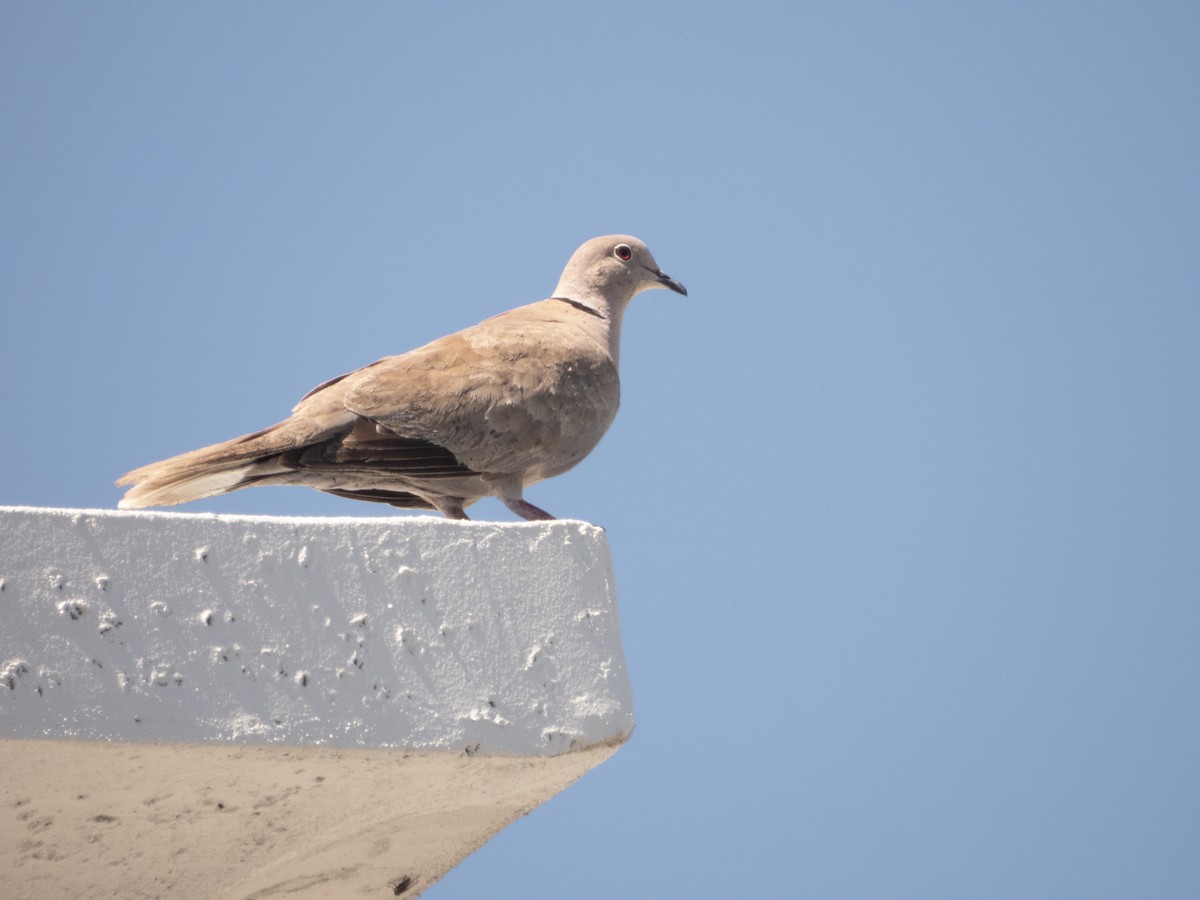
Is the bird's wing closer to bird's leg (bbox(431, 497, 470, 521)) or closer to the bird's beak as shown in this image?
bird's leg (bbox(431, 497, 470, 521))

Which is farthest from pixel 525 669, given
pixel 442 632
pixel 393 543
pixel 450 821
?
pixel 450 821

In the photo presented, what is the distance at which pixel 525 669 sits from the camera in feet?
9.19

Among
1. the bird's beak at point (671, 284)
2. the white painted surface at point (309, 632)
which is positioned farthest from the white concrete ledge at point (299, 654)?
the bird's beak at point (671, 284)

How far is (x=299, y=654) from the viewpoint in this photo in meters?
2.76

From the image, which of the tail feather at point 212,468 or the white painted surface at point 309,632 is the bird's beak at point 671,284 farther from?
the white painted surface at point 309,632

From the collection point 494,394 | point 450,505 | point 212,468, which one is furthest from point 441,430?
point 212,468

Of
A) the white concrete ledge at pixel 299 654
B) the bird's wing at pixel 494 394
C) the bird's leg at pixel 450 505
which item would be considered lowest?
the white concrete ledge at pixel 299 654

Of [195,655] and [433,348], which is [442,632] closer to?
[195,655]

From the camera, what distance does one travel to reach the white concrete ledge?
2730mm

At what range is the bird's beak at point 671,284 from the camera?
575 centimetres

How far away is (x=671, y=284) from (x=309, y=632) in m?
3.36

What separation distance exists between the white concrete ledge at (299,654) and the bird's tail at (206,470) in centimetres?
116

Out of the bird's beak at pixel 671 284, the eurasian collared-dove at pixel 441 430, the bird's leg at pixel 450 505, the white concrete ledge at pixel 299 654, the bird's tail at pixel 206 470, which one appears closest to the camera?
the white concrete ledge at pixel 299 654

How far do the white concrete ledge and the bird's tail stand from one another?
116cm
